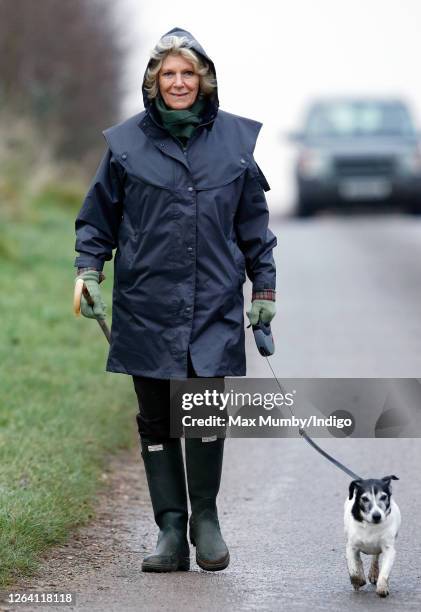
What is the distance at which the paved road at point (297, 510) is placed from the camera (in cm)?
588

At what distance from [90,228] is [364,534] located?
1.54 m

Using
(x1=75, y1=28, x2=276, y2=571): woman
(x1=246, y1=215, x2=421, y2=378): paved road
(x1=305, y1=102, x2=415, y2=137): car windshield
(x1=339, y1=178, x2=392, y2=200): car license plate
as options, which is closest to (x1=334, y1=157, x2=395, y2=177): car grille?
(x1=339, y1=178, x2=392, y2=200): car license plate

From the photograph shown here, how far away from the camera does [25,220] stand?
1961 centimetres

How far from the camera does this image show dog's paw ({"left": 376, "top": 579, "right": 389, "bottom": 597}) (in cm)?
575

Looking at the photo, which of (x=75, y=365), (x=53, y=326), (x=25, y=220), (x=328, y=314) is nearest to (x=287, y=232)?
(x=25, y=220)

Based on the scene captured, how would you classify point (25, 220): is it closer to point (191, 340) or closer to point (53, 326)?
point (53, 326)

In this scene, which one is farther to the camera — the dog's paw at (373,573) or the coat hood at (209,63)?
the coat hood at (209,63)

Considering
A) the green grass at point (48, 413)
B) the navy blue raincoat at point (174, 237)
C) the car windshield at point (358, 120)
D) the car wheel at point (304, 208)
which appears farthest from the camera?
the car windshield at point (358, 120)

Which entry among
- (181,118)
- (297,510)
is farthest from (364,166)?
(181,118)

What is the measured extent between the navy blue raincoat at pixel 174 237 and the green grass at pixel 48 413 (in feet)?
2.81

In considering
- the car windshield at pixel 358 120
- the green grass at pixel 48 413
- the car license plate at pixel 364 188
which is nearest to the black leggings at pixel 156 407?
the green grass at pixel 48 413

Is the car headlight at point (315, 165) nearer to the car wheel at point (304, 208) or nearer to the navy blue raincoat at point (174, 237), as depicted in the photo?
the car wheel at point (304, 208)

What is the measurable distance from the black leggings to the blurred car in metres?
17.9

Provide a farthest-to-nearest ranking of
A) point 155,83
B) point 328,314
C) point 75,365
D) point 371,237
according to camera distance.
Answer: point 371,237 < point 328,314 < point 75,365 < point 155,83
